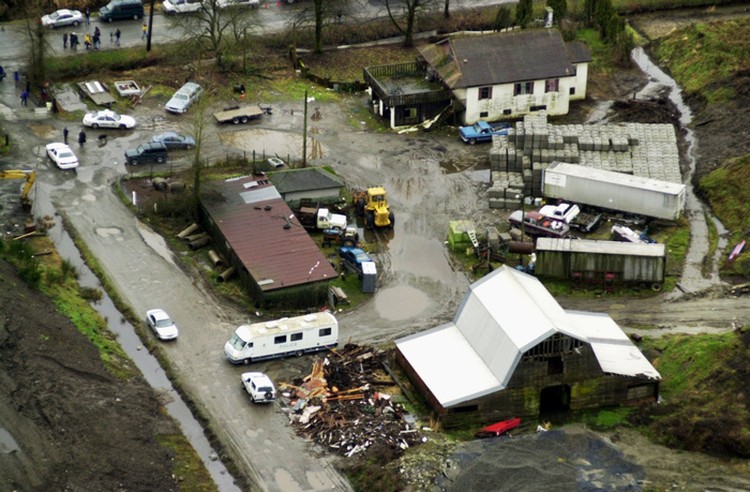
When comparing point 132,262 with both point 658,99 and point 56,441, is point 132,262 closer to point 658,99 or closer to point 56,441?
point 56,441

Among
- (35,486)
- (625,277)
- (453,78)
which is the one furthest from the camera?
(453,78)

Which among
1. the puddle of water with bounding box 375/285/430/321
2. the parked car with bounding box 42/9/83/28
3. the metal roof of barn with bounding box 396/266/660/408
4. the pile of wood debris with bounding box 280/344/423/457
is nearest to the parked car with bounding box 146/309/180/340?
the pile of wood debris with bounding box 280/344/423/457

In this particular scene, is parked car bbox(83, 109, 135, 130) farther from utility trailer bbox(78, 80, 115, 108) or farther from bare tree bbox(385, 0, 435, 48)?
bare tree bbox(385, 0, 435, 48)

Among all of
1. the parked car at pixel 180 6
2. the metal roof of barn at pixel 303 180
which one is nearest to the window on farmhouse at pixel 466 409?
the metal roof of barn at pixel 303 180

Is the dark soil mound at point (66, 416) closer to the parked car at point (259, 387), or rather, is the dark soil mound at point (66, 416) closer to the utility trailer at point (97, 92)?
the parked car at point (259, 387)

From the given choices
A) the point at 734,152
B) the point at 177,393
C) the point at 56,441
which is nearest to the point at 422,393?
the point at 177,393

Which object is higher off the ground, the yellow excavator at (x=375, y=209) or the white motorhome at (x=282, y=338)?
the yellow excavator at (x=375, y=209)
